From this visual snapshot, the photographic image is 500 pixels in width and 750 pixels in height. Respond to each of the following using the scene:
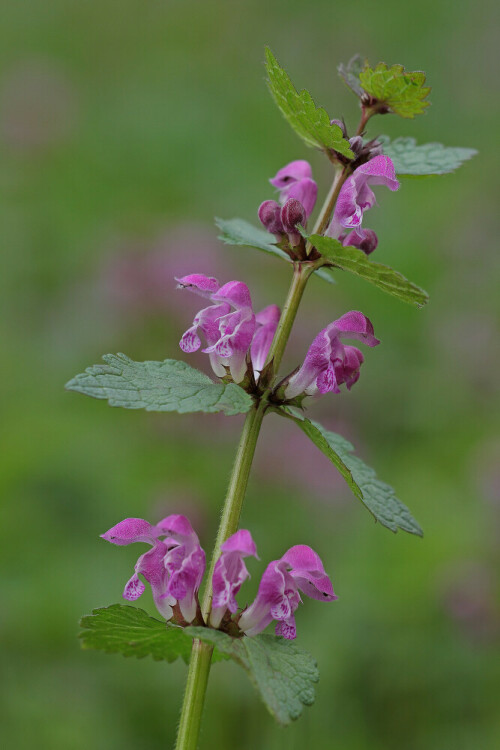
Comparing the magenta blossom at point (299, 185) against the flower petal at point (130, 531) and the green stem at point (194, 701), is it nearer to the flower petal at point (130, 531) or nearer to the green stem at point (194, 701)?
the flower petal at point (130, 531)

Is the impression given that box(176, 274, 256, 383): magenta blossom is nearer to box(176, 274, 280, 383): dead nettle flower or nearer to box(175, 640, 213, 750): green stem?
box(176, 274, 280, 383): dead nettle flower

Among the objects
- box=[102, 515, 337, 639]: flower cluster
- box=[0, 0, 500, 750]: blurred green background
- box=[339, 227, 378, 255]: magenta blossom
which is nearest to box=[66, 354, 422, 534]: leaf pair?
box=[102, 515, 337, 639]: flower cluster

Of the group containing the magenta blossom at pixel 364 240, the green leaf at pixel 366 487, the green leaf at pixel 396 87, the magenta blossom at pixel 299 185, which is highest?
the green leaf at pixel 396 87

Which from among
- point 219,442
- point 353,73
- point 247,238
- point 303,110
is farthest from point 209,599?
point 219,442

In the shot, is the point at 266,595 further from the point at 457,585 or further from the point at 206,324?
the point at 457,585

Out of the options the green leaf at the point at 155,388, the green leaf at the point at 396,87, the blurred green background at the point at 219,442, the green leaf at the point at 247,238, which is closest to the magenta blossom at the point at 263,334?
the green leaf at the point at 247,238

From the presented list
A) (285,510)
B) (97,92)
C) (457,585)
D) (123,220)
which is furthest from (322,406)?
(97,92)
